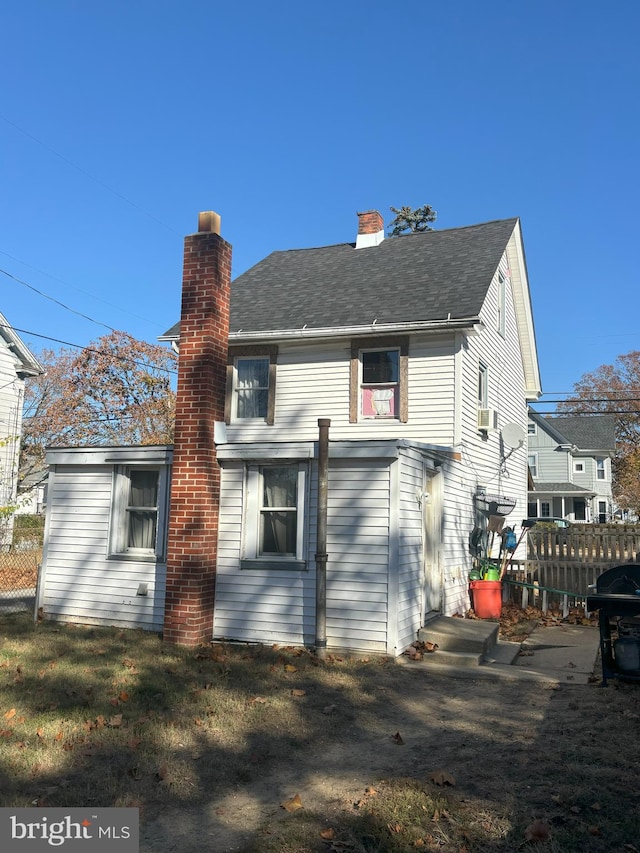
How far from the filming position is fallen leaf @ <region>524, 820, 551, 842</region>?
420cm

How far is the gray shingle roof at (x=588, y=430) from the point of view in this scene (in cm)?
5196

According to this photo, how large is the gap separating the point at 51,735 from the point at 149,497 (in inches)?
204

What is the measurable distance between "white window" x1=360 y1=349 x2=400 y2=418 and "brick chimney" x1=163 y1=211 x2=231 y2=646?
520cm

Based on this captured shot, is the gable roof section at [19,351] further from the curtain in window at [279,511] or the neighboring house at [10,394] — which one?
the curtain in window at [279,511]

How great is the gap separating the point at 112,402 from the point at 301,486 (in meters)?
27.8

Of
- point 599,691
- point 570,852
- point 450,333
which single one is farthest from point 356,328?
point 570,852

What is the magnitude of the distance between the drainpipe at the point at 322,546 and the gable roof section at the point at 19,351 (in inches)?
653

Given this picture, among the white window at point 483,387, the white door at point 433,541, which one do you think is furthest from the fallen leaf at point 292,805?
the white window at point 483,387

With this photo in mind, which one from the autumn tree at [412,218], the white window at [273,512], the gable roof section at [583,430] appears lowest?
the white window at [273,512]

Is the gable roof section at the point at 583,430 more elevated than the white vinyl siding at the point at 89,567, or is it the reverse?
the gable roof section at the point at 583,430

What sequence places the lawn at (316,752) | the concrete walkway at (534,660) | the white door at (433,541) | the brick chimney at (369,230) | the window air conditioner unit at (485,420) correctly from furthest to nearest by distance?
1. the brick chimney at (369,230)
2. the window air conditioner unit at (485,420)
3. the white door at (433,541)
4. the concrete walkway at (534,660)
5. the lawn at (316,752)

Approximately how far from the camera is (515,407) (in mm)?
20031

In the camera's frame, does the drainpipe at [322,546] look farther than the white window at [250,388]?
No

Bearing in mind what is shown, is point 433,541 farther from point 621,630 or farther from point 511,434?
point 511,434
